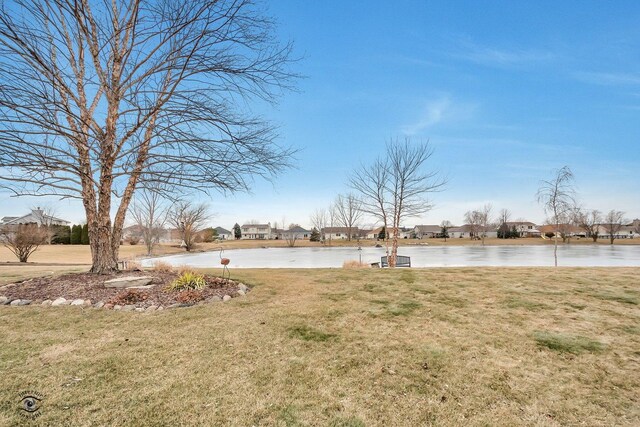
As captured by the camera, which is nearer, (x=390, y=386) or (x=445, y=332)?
(x=390, y=386)

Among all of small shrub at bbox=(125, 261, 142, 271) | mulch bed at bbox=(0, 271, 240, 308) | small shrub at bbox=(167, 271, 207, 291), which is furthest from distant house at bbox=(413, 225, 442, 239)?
small shrub at bbox=(167, 271, 207, 291)

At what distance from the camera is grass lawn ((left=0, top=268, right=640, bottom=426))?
9.36 feet

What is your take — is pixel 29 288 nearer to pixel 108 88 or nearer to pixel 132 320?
pixel 132 320

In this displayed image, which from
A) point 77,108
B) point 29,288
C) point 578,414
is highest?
point 77,108

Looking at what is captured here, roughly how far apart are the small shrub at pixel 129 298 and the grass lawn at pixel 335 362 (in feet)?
1.12

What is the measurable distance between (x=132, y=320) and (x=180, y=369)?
220cm

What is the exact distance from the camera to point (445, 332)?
187 inches

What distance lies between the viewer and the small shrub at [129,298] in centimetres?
595

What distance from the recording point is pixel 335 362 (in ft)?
12.5

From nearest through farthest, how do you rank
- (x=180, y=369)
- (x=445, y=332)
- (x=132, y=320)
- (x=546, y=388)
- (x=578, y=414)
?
(x=578, y=414), (x=546, y=388), (x=180, y=369), (x=445, y=332), (x=132, y=320)

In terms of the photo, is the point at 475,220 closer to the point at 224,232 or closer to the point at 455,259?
the point at 455,259

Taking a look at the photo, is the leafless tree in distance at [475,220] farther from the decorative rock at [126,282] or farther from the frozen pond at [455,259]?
the decorative rock at [126,282]

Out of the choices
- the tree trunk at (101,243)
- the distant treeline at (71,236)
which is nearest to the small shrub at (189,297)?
the tree trunk at (101,243)

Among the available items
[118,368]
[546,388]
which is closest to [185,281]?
[118,368]
